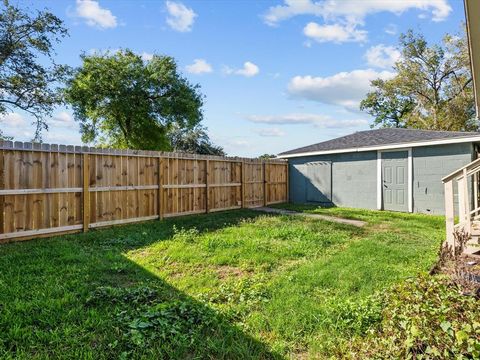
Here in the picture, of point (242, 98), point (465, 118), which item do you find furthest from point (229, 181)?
point (465, 118)

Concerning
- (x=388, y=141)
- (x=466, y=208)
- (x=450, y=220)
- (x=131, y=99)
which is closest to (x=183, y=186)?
(x=450, y=220)

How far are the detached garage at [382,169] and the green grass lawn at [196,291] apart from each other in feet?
13.9

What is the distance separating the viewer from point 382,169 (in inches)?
438

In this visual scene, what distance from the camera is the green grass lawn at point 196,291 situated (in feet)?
7.86

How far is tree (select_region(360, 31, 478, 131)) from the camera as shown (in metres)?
21.3

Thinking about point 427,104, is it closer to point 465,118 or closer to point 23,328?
point 465,118

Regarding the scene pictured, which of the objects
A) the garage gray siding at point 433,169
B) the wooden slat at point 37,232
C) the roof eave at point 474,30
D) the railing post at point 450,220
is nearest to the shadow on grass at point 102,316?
the wooden slat at point 37,232

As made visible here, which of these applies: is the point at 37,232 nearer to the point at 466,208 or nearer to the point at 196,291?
the point at 196,291

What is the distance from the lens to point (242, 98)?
1403 centimetres

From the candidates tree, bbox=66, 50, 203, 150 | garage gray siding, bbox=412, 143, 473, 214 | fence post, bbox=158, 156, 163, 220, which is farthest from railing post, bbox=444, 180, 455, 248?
tree, bbox=66, 50, 203, 150

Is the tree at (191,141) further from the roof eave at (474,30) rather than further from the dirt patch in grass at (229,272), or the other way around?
the roof eave at (474,30)

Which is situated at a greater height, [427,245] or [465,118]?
[465,118]

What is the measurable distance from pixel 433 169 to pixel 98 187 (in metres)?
9.79

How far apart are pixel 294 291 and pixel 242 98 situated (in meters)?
11.7
